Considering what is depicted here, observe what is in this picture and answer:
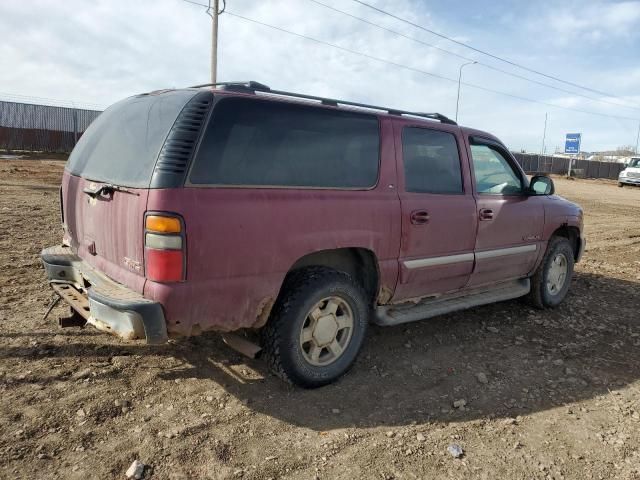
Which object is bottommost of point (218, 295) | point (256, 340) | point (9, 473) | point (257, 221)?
point (9, 473)

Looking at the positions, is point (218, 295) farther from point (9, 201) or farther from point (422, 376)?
point (9, 201)

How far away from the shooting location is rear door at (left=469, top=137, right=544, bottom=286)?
4.51 meters

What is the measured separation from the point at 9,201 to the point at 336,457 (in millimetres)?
10341

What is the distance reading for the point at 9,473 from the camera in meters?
2.46

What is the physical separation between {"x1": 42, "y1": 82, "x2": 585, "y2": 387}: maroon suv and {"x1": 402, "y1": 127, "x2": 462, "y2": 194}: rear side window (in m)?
0.01

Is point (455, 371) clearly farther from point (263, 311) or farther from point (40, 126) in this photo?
point (40, 126)

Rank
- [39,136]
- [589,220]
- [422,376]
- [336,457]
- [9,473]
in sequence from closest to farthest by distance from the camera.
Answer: [9,473], [336,457], [422,376], [589,220], [39,136]

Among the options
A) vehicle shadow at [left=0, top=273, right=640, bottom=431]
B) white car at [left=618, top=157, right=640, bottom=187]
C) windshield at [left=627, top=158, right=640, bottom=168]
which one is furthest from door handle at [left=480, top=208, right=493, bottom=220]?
windshield at [left=627, top=158, right=640, bottom=168]

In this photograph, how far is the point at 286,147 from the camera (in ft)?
10.6

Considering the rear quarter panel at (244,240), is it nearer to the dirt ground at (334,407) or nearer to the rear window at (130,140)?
the rear window at (130,140)

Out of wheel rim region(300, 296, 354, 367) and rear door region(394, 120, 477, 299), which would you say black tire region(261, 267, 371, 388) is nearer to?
wheel rim region(300, 296, 354, 367)

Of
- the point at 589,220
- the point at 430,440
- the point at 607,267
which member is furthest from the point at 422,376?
the point at 589,220

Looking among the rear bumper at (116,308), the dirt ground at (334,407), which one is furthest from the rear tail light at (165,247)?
the dirt ground at (334,407)

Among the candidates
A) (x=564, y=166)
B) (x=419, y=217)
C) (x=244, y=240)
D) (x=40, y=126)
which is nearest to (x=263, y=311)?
(x=244, y=240)
